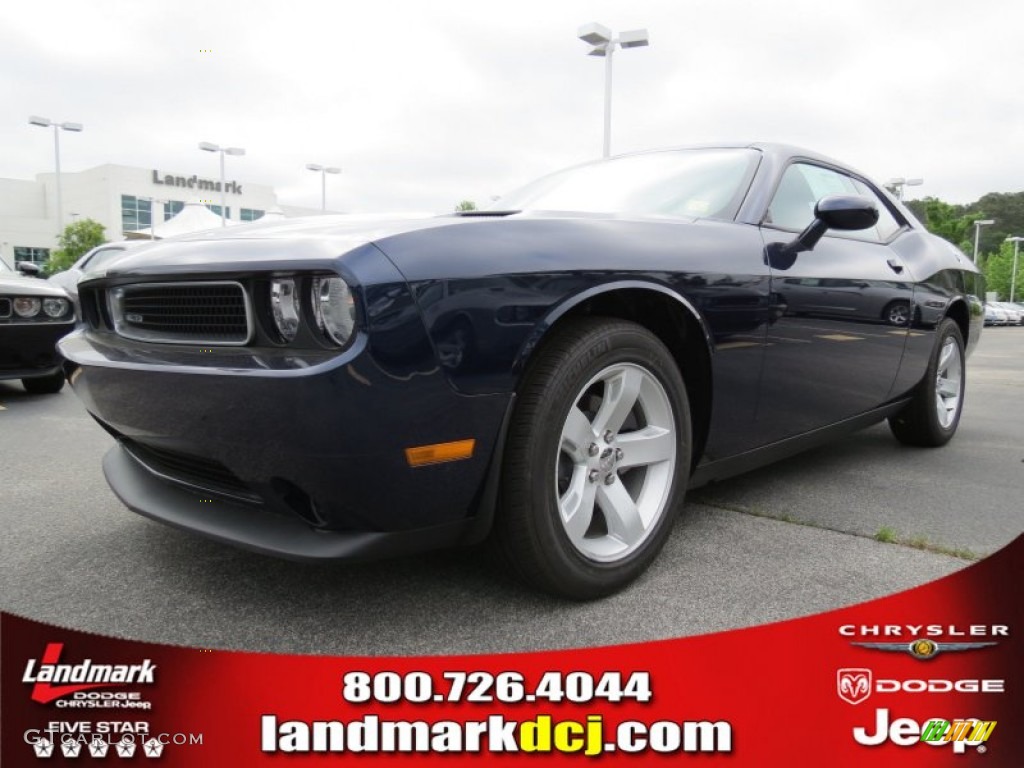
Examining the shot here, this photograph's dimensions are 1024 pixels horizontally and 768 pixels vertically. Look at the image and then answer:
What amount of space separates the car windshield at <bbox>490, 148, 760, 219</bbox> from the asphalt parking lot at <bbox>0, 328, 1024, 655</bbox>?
3.39 feet

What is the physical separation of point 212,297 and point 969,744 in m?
1.68

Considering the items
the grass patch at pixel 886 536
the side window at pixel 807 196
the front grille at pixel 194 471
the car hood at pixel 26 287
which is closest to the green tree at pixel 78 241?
the car hood at pixel 26 287

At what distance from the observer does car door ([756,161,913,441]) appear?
98.0 inches

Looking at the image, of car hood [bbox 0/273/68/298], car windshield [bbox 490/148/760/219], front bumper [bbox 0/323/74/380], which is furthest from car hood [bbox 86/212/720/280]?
front bumper [bbox 0/323/74/380]

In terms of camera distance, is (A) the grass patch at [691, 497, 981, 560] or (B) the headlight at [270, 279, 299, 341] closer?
(B) the headlight at [270, 279, 299, 341]

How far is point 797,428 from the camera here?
8.86 feet

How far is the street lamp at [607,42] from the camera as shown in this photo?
43.0 feet

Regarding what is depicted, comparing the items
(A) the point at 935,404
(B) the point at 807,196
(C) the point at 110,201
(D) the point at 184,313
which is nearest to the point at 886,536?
(B) the point at 807,196

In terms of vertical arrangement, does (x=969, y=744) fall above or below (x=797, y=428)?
below

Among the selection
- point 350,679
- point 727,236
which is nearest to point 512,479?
point 350,679

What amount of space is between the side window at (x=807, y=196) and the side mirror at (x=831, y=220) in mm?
85

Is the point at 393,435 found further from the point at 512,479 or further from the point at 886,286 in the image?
the point at 886,286

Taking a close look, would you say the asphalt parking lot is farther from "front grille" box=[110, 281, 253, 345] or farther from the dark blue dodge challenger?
"front grille" box=[110, 281, 253, 345]

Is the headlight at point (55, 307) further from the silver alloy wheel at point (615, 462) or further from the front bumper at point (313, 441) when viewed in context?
the silver alloy wheel at point (615, 462)
